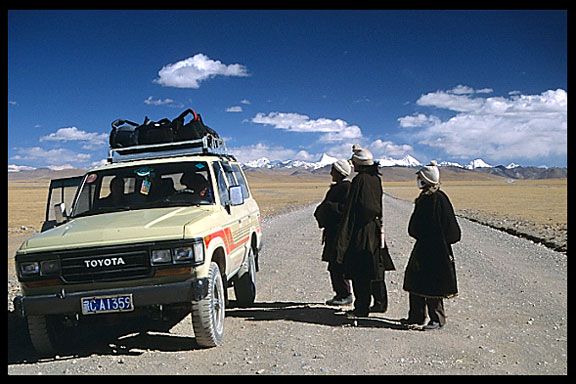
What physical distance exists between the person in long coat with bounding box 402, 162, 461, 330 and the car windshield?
8.54ft

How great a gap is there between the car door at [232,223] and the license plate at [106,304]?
1.55 meters

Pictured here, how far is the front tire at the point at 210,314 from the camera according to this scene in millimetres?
5996

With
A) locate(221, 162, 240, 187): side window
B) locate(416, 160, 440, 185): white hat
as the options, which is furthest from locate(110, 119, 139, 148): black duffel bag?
locate(416, 160, 440, 185): white hat

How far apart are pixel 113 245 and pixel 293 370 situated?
2162 mm

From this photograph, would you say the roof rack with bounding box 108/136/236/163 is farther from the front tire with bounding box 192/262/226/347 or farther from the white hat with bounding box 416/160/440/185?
the white hat with bounding box 416/160/440/185

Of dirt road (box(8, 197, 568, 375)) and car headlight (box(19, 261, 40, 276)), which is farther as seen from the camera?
car headlight (box(19, 261, 40, 276))

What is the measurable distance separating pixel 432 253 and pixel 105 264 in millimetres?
3688

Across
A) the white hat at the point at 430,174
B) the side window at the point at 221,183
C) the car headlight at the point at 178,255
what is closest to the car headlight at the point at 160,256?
the car headlight at the point at 178,255

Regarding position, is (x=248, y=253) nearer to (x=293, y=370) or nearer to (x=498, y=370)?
(x=293, y=370)

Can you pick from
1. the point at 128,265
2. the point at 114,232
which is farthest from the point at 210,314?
the point at 114,232

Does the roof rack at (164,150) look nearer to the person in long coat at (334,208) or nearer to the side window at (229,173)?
the side window at (229,173)

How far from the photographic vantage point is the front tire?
19.7 ft

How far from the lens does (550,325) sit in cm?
713

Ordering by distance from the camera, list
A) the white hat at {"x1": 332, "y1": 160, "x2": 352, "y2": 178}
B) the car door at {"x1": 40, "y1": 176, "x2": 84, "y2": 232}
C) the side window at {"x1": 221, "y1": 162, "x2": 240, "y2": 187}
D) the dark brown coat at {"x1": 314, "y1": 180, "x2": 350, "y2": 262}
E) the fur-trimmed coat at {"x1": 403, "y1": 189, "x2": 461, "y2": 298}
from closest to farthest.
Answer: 1. the fur-trimmed coat at {"x1": 403, "y1": 189, "x2": 461, "y2": 298}
2. the white hat at {"x1": 332, "y1": 160, "x2": 352, "y2": 178}
3. the dark brown coat at {"x1": 314, "y1": 180, "x2": 350, "y2": 262}
4. the car door at {"x1": 40, "y1": 176, "x2": 84, "y2": 232}
5. the side window at {"x1": 221, "y1": 162, "x2": 240, "y2": 187}
